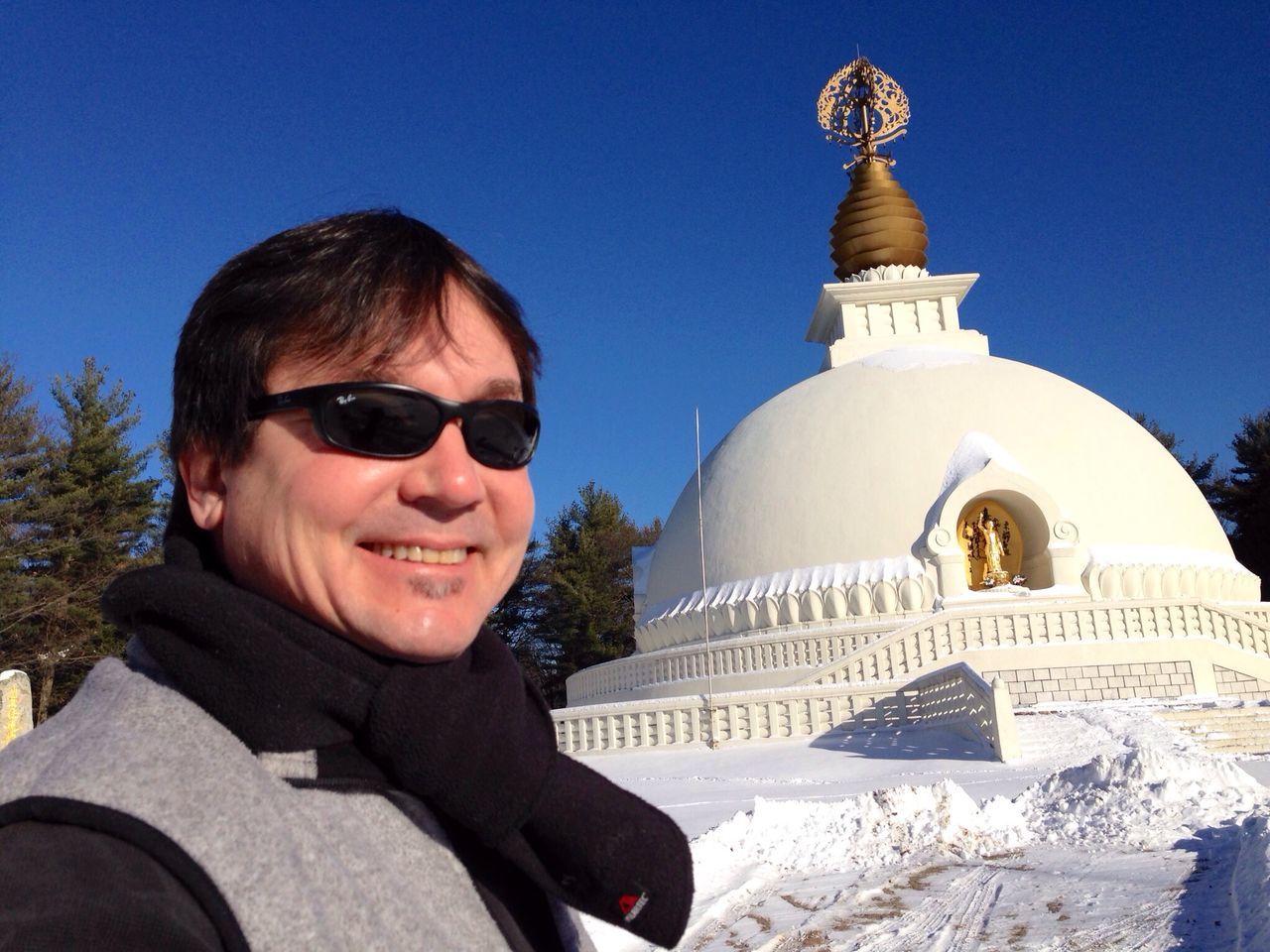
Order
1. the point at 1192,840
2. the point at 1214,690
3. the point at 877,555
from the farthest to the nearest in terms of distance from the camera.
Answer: the point at 877,555
the point at 1214,690
the point at 1192,840

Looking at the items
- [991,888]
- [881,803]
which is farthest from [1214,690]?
[991,888]

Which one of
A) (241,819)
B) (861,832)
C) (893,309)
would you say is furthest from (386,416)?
(893,309)

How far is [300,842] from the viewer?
3.22 ft

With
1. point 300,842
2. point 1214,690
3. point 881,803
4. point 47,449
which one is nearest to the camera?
point 300,842

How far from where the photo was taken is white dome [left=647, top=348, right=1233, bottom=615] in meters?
17.2

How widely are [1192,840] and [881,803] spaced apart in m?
1.85

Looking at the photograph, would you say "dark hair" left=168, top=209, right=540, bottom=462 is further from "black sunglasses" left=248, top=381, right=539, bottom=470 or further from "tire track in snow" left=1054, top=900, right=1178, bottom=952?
"tire track in snow" left=1054, top=900, right=1178, bottom=952

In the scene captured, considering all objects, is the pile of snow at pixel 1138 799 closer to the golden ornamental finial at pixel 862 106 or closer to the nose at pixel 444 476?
the nose at pixel 444 476

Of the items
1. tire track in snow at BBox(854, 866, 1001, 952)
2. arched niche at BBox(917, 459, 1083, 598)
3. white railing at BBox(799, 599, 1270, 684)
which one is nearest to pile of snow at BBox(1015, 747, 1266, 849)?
tire track in snow at BBox(854, 866, 1001, 952)

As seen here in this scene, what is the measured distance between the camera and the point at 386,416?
4.21 feet

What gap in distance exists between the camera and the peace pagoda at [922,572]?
14.2 meters

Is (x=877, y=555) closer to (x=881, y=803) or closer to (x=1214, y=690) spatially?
(x=1214, y=690)

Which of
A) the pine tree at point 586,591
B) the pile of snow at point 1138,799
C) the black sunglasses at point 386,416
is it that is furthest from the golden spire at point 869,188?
the black sunglasses at point 386,416

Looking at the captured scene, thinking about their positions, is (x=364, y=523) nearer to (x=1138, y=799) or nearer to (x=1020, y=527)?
(x=1138, y=799)
